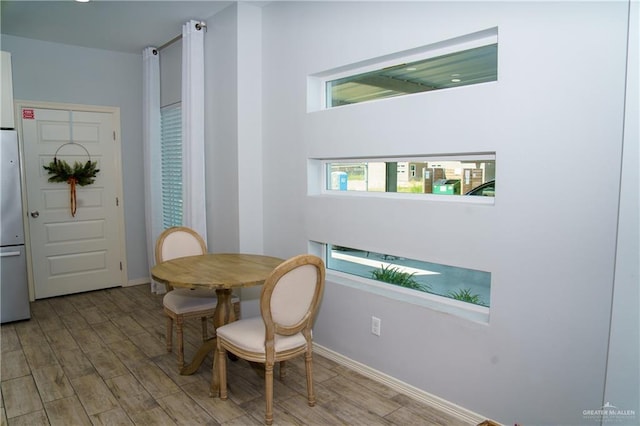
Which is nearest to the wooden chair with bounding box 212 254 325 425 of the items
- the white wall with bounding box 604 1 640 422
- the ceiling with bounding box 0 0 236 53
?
the white wall with bounding box 604 1 640 422

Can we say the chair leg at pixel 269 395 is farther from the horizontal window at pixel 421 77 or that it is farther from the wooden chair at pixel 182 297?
the horizontal window at pixel 421 77

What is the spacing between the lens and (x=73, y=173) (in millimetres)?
4922

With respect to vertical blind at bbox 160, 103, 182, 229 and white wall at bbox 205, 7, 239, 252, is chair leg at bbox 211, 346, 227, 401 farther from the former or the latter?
vertical blind at bbox 160, 103, 182, 229

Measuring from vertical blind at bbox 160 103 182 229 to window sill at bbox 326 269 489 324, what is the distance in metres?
2.47

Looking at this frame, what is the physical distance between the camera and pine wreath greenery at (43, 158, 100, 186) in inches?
190

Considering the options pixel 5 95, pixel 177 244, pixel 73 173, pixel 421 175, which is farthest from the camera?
pixel 73 173

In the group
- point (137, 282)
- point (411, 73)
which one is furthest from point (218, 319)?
point (137, 282)

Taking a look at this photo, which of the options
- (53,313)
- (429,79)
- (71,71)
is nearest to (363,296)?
(429,79)

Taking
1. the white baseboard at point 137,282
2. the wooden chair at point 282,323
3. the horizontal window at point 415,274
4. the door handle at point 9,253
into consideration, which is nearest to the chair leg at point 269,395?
the wooden chair at point 282,323

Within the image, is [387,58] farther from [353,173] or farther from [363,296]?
[363,296]

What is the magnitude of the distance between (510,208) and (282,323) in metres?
1.39

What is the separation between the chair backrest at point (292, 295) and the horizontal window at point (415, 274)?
694 mm

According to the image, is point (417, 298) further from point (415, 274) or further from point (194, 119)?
point (194, 119)

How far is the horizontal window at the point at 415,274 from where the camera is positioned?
8.25ft
